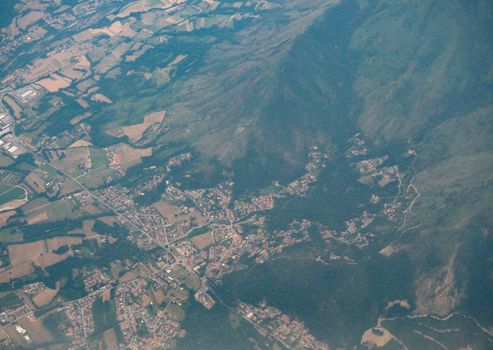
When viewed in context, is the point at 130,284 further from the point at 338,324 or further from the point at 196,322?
the point at 338,324

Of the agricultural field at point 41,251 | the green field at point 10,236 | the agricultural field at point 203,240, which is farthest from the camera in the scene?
the green field at point 10,236

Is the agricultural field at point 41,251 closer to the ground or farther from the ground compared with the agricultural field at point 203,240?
farther from the ground

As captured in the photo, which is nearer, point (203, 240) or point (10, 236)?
point (203, 240)

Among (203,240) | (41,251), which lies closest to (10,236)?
(41,251)

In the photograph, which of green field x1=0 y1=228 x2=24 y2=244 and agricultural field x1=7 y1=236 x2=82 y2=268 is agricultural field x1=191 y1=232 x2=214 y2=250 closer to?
agricultural field x1=7 y1=236 x2=82 y2=268

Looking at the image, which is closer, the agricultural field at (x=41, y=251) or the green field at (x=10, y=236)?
the agricultural field at (x=41, y=251)

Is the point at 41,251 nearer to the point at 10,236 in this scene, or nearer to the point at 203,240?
the point at 10,236

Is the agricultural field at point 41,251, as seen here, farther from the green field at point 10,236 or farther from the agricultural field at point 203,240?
the agricultural field at point 203,240

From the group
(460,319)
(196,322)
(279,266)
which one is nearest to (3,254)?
(196,322)

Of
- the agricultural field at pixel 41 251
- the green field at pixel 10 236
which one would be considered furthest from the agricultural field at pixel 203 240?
the green field at pixel 10 236

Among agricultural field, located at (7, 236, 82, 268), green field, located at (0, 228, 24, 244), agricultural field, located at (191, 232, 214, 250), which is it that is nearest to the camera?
agricultural field, located at (7, 236, 82, 268)

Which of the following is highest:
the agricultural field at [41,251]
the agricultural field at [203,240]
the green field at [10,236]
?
the green field at [10,236]

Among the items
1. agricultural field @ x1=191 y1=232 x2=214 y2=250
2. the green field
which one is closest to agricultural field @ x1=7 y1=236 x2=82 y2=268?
the green field
